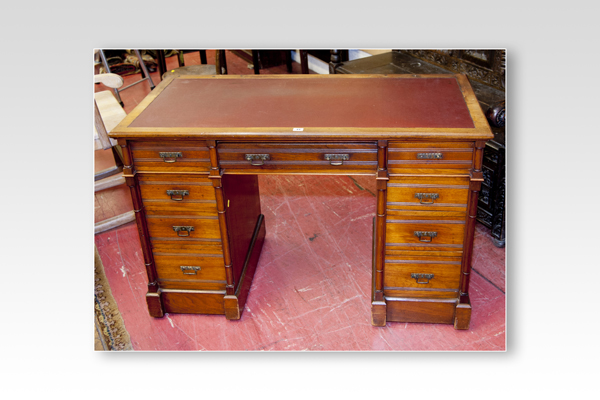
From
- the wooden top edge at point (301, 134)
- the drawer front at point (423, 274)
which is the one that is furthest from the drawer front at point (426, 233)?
the wooden top edge at point (301, 134)

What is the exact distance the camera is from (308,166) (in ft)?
8.05

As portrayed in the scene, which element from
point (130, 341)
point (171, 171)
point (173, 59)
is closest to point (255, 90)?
point (171, 171)

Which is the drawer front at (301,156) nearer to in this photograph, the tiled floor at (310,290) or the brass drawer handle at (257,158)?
the brass drawer handle at (257,158)

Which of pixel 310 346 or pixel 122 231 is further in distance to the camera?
pixel 122 231

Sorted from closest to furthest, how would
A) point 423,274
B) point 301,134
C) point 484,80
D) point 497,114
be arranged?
point 301,134 < point 423,274 < point 497,114 < point 484,80

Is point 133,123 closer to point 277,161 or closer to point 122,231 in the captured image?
point 277,161

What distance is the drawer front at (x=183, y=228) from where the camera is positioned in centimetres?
270

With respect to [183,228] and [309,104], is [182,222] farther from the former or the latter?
[309,104]

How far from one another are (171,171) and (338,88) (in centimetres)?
97

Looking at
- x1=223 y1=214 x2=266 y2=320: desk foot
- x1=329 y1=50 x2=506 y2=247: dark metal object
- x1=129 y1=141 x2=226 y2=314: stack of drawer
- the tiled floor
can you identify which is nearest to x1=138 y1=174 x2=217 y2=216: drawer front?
x1=129 y1=141 x2=226 y2=314: stack of drawer

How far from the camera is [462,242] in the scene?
8.46 ft

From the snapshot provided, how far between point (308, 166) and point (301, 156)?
59mm

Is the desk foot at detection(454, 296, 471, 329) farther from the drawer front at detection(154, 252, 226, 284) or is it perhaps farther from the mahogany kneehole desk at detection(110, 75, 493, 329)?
the drawer front at detection(154, 252, 226, 284)

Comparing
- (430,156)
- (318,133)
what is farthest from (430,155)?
(318,133)
